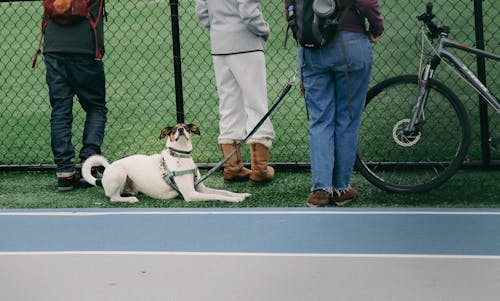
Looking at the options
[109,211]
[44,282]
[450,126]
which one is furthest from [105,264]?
[450,126]

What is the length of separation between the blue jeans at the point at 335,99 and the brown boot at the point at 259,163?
2.70 ft

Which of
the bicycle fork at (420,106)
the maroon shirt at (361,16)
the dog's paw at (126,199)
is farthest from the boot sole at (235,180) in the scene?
the maroon shirt at (361,16)

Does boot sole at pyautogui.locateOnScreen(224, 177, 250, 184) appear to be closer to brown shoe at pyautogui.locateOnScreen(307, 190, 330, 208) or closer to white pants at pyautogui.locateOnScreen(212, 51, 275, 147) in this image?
white pants at pyautogui.locateOnScreen(212, 51, 275, 147)

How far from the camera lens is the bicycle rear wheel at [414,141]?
7.40 m

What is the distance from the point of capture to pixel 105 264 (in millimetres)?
5926

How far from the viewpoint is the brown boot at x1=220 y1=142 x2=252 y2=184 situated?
7.98 meters

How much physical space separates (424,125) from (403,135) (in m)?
0.19

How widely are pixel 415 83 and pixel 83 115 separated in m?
4.90

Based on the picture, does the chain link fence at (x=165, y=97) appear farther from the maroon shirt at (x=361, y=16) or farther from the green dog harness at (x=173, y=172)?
the maroon shirt at (x=361, y=16)

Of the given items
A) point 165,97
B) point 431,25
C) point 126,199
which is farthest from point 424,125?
point 165,97

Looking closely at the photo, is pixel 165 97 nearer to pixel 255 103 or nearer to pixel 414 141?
pixel 255 103

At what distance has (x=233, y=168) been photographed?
26.4 feet

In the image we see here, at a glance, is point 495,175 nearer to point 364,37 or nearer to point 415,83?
point 415,83

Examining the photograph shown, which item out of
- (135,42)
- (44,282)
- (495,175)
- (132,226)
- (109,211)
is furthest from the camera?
(135,42)
